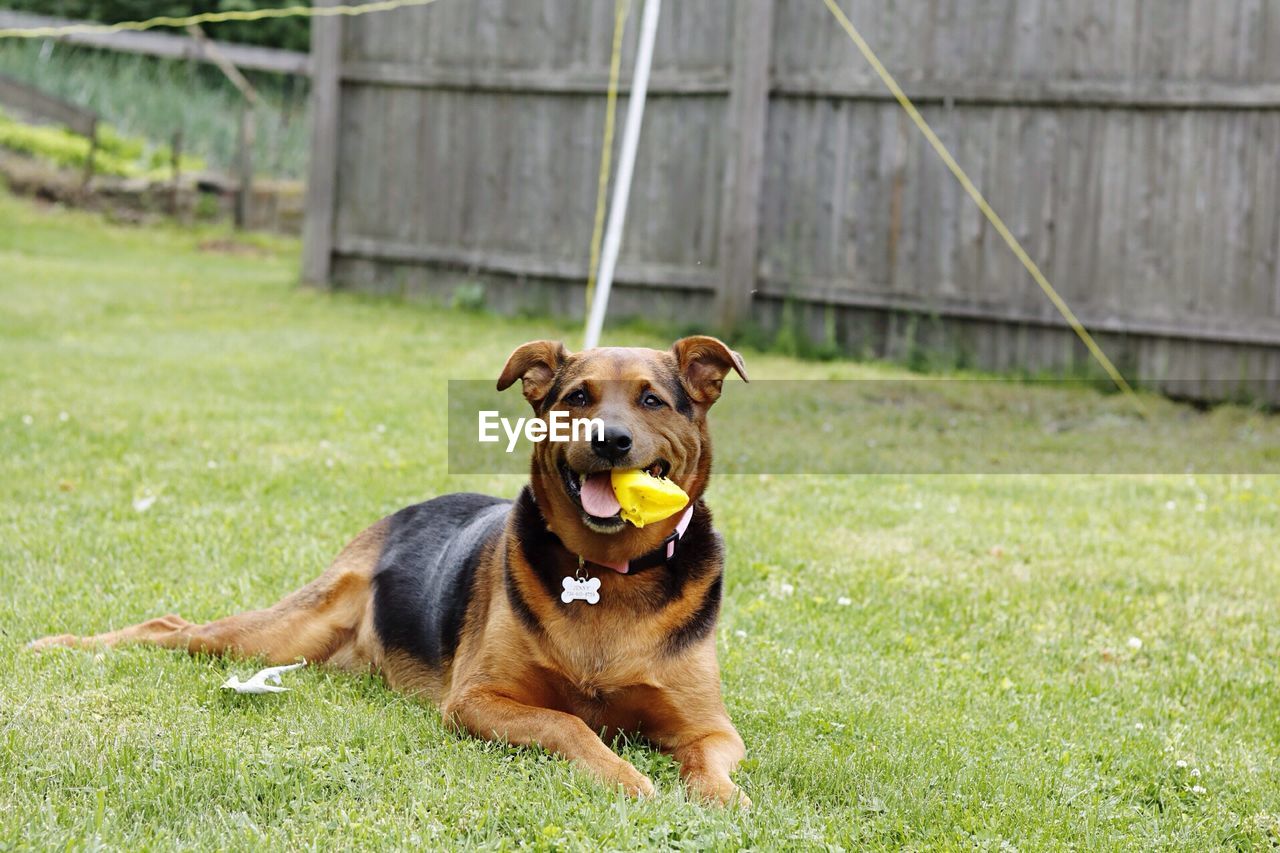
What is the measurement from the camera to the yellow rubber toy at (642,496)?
13.1 ft

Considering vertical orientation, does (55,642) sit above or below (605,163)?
below

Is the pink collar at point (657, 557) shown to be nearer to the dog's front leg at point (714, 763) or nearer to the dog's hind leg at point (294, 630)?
the dog's front leg at point (714, 763)

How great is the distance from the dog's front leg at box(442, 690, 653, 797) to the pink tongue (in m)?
0.55

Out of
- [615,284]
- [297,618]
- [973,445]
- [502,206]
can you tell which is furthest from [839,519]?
[502,206]

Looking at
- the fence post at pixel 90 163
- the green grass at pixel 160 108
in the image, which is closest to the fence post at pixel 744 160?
the fence post at pixel 90 163

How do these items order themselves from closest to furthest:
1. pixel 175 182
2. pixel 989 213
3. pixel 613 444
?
pixel 613 444, pixel 989 213, pixel 175 182

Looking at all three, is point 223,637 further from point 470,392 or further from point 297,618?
point 470,392

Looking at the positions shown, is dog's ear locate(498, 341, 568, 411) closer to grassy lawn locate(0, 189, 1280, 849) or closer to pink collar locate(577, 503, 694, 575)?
pink collar locate(577, 503, 694, 575)

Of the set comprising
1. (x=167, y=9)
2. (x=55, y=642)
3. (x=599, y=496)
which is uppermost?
(x=167, y=9)

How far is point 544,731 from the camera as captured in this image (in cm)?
397

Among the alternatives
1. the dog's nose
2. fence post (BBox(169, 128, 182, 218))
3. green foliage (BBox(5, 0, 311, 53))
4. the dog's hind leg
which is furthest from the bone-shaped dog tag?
green foliage (BBox(5, 0, 311, 53))

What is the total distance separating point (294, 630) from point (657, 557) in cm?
137

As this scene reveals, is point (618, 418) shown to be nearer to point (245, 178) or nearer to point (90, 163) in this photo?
point (245, 178)

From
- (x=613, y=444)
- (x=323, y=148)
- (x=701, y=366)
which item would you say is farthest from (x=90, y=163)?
(x=613, y=444)
